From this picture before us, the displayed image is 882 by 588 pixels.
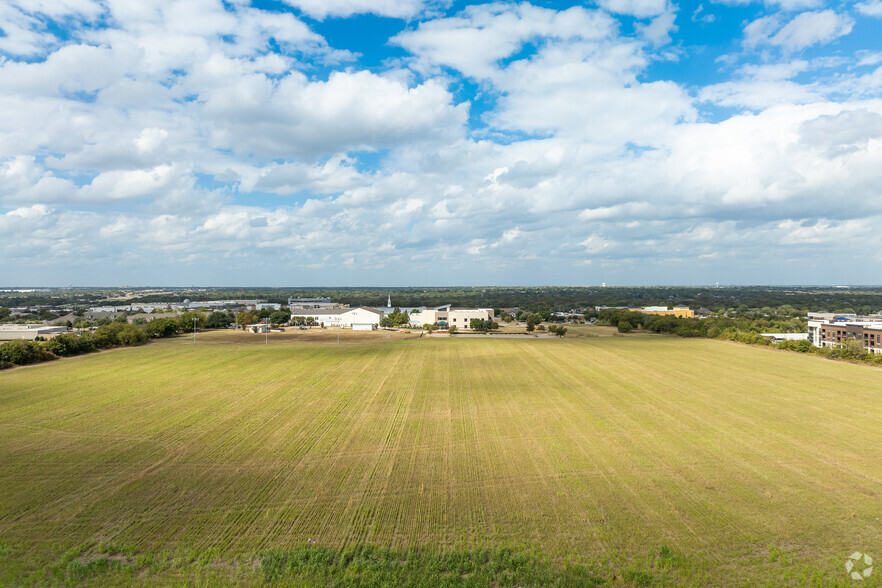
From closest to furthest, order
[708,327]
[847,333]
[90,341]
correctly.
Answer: [90,341], [847,333], [708,327]

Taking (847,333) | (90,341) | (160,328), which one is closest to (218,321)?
(160,328)

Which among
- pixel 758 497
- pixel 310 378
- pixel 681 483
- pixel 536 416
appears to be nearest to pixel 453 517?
pixel 681 483

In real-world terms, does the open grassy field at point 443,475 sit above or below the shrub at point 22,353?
below

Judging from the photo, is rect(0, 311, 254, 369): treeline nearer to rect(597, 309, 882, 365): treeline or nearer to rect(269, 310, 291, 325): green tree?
rect(269, 310, 291, 325): green tree

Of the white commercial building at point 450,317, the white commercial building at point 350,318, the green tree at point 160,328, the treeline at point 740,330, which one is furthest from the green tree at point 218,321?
the treeline at point 740,330

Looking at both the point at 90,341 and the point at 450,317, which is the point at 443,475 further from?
the point at 450,317

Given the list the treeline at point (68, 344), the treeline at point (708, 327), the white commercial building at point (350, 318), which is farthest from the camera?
the white commercial building at point (350, 318)

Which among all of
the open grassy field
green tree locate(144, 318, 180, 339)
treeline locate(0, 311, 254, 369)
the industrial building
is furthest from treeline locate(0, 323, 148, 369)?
the industrial building

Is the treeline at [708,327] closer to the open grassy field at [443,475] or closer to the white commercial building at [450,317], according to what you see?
the white commercial building at [450,317]
